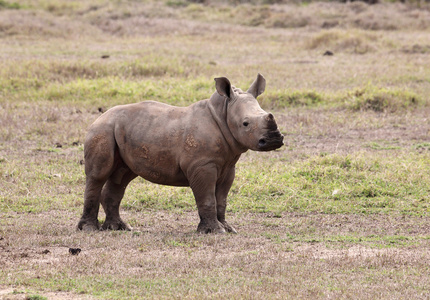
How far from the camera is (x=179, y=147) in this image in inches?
304

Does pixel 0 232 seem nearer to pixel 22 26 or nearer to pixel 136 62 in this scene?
pixel 136 62

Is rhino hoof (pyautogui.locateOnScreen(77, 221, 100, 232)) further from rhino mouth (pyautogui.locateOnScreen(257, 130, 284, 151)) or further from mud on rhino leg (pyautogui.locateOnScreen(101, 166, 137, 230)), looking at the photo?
rhino mouth (pyautogui.locateOnScreen(257, 130, 284, 151))

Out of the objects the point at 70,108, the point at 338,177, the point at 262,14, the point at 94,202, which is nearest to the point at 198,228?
the point at 94,202

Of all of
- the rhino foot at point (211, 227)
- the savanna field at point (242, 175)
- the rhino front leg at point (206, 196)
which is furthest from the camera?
the rhino foot at point (211, 227)

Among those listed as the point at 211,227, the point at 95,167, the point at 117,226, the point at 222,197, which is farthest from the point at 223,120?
the point at 117,226

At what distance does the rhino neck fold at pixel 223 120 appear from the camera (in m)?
7.65

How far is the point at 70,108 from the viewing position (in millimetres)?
15016

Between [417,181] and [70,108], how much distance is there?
7900 mm

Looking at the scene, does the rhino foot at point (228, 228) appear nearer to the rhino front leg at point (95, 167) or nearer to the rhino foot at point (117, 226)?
the rhino foot at point (117, 226)

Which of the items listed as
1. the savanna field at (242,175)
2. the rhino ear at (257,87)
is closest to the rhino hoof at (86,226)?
the savanna field at (242,175)

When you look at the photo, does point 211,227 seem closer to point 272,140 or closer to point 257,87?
point 272,140

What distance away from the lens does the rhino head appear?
23.5 feet

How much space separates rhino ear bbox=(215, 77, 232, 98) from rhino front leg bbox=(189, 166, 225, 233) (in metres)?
0.83

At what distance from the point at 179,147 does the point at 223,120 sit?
0.56 metres
